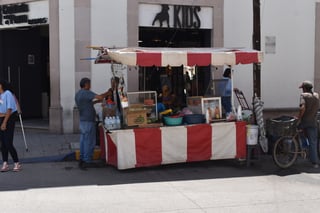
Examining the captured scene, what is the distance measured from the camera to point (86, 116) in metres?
9.15

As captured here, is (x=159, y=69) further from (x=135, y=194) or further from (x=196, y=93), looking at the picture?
(x=135, y=194)

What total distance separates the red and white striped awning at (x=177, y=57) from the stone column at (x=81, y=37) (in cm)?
330

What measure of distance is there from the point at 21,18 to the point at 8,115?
18.3ft

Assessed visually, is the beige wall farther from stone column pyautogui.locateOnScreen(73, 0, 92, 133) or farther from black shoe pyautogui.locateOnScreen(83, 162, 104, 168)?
black shoe pyautogui.locateOnScreen(83, 162, 104, 168)

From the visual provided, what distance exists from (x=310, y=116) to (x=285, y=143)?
0.77 metres

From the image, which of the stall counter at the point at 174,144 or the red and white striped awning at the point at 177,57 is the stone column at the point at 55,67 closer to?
the stall counter at the point at 174,144

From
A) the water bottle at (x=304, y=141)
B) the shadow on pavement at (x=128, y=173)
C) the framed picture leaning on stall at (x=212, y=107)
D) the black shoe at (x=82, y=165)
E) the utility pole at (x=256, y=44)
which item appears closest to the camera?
the shadow on pavement at (x=128, y=173)

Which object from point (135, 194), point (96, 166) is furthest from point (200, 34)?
point (135, 194)

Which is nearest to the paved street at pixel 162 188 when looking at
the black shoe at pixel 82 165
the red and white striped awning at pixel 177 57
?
the black shoe at pixel 82 165

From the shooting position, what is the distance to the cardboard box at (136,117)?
888 centimetres

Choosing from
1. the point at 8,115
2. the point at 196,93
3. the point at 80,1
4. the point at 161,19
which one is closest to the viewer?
the point at 8,115

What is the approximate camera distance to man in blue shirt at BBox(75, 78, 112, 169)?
909cm

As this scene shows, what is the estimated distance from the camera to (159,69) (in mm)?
14578

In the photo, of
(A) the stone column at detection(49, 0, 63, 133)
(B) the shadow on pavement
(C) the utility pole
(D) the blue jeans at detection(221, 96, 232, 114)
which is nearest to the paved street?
(B) the shadow on pavement
